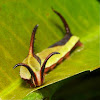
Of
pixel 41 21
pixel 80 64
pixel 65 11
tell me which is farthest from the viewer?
pixel 65 11

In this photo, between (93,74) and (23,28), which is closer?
(23,28)

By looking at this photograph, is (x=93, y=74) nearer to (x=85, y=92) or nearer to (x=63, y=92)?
(x=85, y=92)

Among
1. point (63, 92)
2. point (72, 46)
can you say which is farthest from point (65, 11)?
point (63, 92)

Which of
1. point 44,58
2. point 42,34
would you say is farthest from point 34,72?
point 42,34
